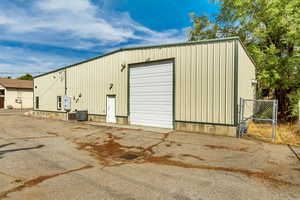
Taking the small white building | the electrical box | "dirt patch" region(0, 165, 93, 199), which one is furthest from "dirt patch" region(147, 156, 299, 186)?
the small white building

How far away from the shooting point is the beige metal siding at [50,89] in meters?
20.2

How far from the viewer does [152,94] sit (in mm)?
12516

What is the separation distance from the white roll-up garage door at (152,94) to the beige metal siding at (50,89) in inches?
418

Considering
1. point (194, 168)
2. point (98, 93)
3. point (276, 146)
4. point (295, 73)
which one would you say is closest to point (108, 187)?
point (194, 168)

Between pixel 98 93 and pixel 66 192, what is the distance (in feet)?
41.5

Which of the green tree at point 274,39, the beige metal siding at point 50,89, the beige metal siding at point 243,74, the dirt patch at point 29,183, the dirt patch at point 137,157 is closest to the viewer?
the dirt patch at point 29,183

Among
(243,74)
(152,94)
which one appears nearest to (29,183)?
(152,94)

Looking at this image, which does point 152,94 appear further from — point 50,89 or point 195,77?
point 50,89

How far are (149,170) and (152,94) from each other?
7.81m

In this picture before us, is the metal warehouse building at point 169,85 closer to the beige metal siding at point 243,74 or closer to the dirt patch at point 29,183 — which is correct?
the beige metal siding at point 243,74

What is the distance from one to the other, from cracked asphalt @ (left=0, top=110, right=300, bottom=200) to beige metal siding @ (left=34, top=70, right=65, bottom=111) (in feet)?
42.1

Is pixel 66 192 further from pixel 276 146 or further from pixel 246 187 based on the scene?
pixel 276 146

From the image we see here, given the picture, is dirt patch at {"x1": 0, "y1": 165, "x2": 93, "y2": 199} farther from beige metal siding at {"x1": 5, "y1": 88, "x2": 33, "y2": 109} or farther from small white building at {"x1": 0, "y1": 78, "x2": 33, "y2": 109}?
beige metal siding at {"x1": 5, "y1": 88, "x2": 33, "y2": 109}

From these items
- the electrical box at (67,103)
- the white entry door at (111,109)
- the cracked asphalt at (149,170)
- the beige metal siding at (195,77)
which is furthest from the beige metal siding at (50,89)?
the cracked asphalt at (149,170)
